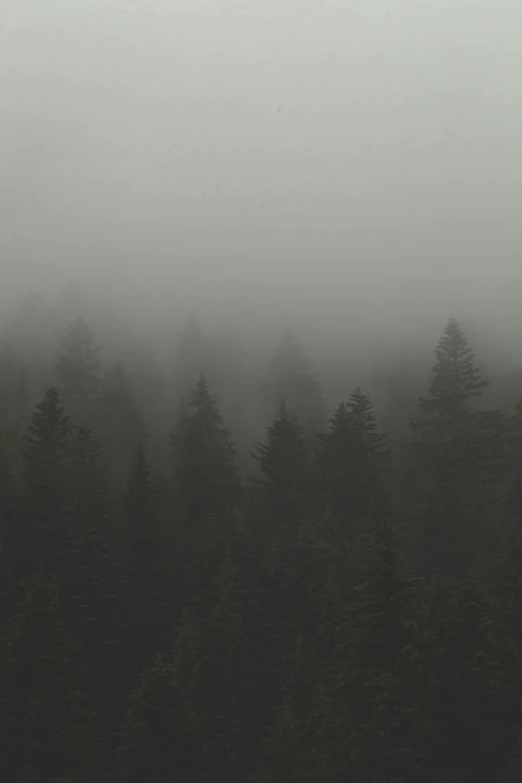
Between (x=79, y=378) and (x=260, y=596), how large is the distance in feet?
93.3

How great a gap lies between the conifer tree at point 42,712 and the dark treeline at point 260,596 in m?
0.06

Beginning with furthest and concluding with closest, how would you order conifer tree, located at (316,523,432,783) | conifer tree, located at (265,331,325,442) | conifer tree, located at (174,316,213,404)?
conifer tree, located at (174,316,213,404)
conifer tree, located at (265,331,325,442)
conifer tree, located at (316,523,432,783)

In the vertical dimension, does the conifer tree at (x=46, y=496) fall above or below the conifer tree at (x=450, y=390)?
below

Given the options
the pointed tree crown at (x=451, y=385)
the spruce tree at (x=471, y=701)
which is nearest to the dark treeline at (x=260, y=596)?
the spruce tree at (x=471, y=701)

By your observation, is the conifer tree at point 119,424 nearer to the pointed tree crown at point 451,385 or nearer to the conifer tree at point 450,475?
the conifer tree at point 450,475

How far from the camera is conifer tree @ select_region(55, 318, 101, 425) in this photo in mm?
63656

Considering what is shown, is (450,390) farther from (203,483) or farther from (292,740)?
(292,740)

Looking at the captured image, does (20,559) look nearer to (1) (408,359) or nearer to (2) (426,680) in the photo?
(2) (426,680)

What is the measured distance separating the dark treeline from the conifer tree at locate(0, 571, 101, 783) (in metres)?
0.06

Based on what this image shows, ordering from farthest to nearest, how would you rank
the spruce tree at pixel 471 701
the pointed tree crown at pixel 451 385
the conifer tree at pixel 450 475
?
the pointed tree crown at pixel 451 385 → the conifer tree at pixel 450 475 → the spruce tree at pixel 471 701

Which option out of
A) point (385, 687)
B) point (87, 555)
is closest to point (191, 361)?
point (87, 555)

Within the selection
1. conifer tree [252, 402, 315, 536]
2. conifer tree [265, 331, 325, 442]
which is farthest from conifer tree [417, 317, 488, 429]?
conifer tree [265, 331, 325, 442]

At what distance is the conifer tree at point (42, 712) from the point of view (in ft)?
89.1

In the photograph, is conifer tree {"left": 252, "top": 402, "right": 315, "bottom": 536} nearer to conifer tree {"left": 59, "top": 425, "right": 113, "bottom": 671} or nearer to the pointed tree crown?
the pointed tree crown
